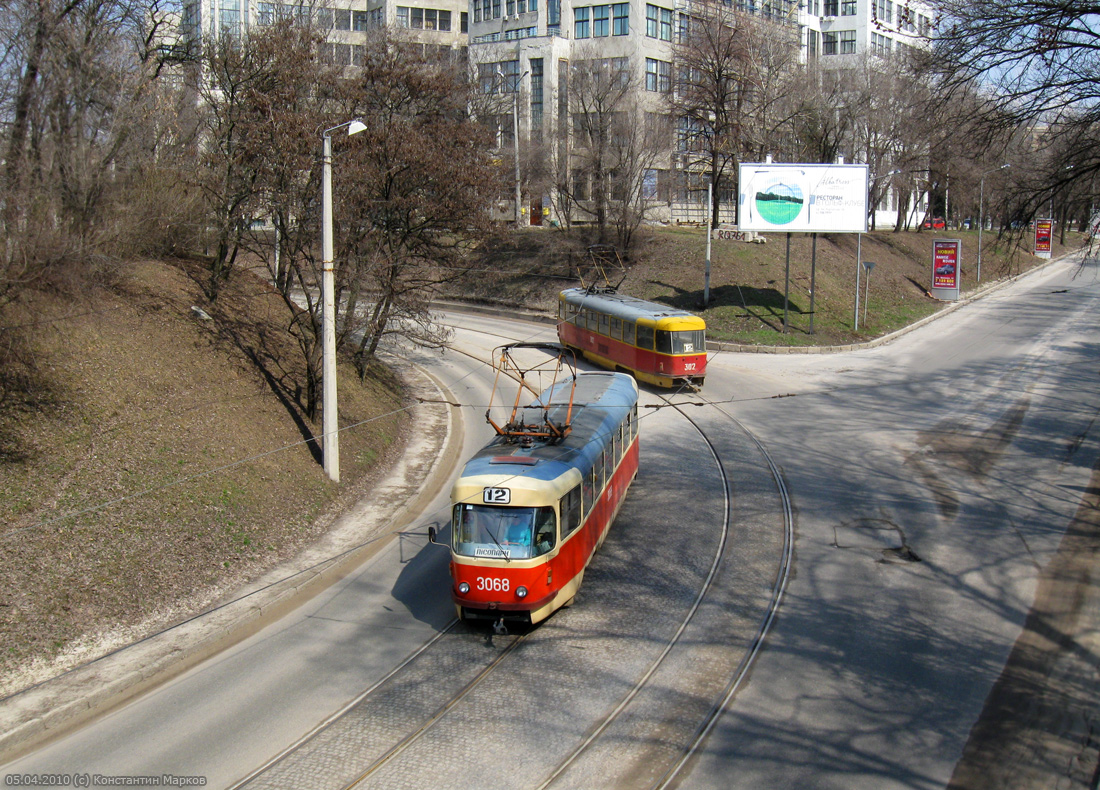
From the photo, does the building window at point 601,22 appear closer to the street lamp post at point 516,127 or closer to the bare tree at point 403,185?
the street lamp post at point 516,127

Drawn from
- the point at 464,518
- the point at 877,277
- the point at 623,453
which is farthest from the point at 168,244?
the point at 877,277

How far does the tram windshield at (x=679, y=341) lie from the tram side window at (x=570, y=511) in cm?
1359

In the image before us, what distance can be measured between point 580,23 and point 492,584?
54921 mm

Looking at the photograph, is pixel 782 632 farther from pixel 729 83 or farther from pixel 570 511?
pixel 729 83

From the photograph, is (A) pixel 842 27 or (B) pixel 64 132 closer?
(B) pixel 64 132

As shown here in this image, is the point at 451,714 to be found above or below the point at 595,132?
below

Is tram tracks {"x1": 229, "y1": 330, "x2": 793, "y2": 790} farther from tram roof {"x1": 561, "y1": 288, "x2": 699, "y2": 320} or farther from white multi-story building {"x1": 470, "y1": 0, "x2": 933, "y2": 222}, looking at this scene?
white multi-story building {"x1": 470, "y1": 0, "x2": 933, "y2": 222}

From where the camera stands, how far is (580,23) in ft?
190

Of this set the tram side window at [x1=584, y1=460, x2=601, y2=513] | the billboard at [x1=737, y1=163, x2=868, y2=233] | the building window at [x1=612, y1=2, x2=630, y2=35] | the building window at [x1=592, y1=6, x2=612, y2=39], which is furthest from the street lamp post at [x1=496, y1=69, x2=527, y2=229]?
the tram side window at [x1=584, y1=460, x2=601, y2=513]

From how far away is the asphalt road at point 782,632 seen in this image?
879 centimetres

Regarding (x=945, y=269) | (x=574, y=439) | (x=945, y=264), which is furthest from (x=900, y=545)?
(x=945, y=269)

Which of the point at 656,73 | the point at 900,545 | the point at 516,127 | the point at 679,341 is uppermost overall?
the point at 656,73

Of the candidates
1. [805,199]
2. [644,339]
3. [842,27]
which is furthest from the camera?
[842,27]

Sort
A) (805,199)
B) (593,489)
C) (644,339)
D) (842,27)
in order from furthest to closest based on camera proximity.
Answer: (842,27)
(805,199)
(644,339)
(593,489)
